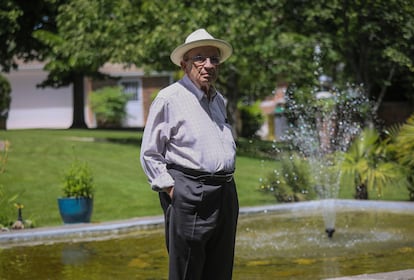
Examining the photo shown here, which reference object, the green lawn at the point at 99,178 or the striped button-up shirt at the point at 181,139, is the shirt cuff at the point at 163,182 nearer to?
the striped button-up shirt at the point at 181,139

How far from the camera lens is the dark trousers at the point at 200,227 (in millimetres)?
4523

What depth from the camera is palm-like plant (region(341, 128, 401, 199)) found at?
38.4 ft

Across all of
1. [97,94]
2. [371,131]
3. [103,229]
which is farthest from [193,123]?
[97,94]

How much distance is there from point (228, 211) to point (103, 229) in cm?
531

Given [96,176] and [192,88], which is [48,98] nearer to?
[96,176]

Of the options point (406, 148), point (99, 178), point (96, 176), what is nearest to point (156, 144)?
point (406, 148)

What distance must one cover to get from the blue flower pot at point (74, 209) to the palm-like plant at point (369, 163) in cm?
398

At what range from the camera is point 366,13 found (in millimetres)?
18797

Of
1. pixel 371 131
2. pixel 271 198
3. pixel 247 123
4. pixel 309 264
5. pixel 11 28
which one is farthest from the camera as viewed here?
pixel 247 123

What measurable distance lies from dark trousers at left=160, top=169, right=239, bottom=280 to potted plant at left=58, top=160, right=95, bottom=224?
570cm

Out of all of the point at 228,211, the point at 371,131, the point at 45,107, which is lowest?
the point at 45,107

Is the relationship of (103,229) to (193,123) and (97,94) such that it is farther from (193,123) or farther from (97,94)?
(97,94)

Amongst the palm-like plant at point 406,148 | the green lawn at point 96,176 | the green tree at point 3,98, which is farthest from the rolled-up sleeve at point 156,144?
the green tree at point 3,98

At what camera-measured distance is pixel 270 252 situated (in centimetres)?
814
